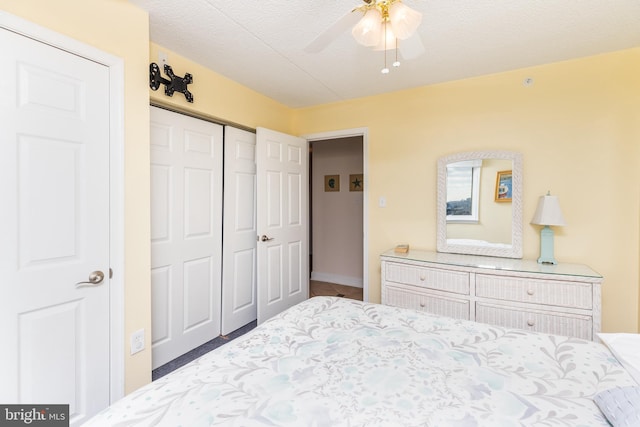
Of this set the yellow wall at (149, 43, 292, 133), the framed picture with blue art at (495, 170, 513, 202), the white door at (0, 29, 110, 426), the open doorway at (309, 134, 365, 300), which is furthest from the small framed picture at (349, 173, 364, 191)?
the white door at (0, 29, 110, 426)

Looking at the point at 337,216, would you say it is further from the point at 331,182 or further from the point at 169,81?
the point at 169,81

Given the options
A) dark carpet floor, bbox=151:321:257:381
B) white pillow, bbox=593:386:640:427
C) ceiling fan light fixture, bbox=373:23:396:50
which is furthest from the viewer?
dark carpet floor, bbox=151:321:257:381

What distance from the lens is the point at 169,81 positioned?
6.72 ft

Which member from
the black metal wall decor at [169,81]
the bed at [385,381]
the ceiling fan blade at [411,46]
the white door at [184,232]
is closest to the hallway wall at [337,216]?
the white door at [184,232]

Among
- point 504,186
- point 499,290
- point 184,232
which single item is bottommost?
point 499,290

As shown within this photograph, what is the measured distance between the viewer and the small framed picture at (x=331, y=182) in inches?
176

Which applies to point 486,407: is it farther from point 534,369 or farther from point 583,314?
point 583,314

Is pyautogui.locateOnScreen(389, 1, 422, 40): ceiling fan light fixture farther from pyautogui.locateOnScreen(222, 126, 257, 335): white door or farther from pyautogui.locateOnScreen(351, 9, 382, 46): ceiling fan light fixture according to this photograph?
pyautogui.locateOnScreen(222, 126, 257, 335): white door

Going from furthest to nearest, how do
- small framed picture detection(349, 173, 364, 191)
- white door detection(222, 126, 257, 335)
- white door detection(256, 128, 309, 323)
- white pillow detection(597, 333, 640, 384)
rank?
small framed picture detection(349, 173, 364, 191), white door detection(256, 128, 309, 323), white door detection(222, 126, 257, 335), white pillow detection(597, 333, 640, 384)

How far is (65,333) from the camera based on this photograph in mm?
1471

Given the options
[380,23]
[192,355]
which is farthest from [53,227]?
[380,23]

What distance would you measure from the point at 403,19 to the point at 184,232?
2096 millimetres

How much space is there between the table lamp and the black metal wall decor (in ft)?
9.26

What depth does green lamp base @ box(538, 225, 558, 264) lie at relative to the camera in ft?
7.48
